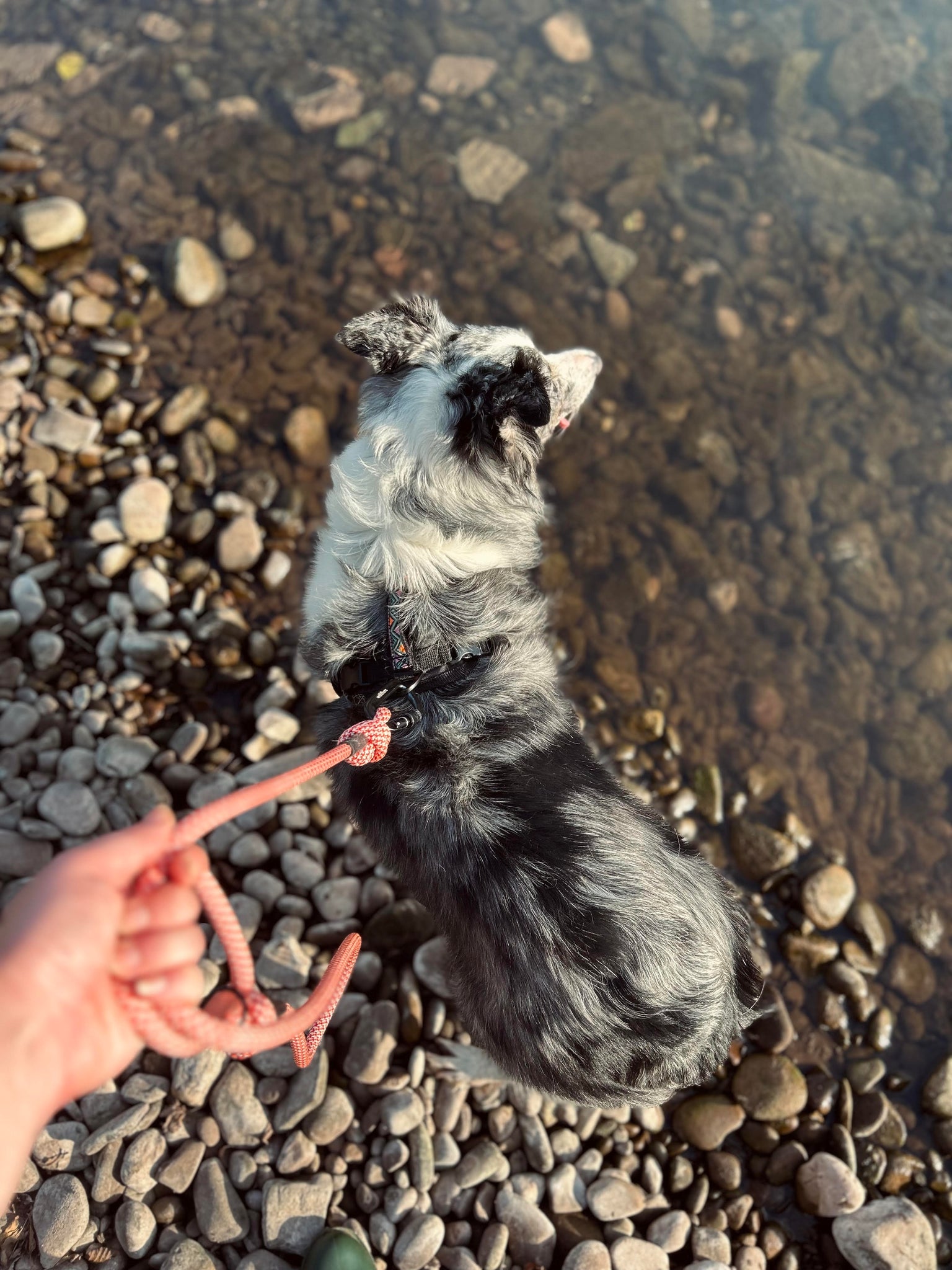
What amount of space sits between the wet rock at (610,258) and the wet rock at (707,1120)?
6086mm

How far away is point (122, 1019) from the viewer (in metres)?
1.41

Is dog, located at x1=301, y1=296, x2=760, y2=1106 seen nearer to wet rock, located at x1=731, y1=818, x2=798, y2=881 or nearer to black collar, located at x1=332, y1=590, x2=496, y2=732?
black collar, located at x1=332, y1=590, x2=496, y2=732

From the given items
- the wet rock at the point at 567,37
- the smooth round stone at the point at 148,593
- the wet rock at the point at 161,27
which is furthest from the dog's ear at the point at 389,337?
the wet rock at the point at 567,37

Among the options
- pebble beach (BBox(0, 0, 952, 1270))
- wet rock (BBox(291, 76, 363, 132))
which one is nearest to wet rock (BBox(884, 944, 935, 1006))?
pebble beach (BBox(0, 0, 952, 1270))

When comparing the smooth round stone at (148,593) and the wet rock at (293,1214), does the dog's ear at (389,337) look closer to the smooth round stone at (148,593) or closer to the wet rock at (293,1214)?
the smooth round stone at (148,593)

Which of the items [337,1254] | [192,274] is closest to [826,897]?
[337,1254]

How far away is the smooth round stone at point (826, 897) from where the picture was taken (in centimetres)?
432

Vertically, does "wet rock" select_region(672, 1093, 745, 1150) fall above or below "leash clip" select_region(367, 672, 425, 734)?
below

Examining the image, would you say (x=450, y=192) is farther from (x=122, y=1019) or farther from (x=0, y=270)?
(x=122, y=1019)

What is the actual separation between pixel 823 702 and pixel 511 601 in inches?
116

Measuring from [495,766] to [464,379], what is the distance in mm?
1702

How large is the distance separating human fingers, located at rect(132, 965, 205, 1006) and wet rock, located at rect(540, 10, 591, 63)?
363 inches

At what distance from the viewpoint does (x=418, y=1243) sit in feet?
10.4

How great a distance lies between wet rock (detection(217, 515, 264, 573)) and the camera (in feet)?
15.8
